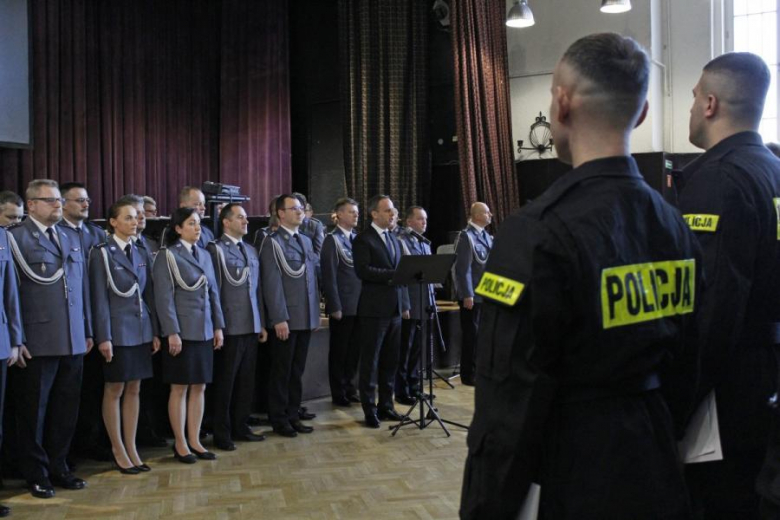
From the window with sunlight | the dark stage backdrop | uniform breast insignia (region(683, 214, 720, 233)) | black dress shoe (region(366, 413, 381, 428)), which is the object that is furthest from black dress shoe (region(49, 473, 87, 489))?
the window with sunlight

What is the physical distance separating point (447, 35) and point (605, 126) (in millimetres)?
8826

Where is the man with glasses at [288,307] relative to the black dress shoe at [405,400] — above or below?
above

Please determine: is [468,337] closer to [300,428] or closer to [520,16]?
[300,428]

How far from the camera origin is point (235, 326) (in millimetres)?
4930

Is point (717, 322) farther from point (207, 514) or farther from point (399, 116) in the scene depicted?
point (399, 116)

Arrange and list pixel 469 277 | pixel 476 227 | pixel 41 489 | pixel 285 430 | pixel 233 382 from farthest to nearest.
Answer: pixel 476 227 < pixel 469 277 < pixel 285 430 < pixel 233 382 < pixel 41 489

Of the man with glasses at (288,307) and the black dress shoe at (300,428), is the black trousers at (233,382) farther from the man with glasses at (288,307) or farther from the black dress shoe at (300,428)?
the black dress shoe at (300,428)

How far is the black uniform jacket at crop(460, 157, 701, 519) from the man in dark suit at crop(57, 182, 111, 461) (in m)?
3.76

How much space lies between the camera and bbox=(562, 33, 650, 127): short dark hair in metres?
1.38

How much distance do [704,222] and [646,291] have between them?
54 centimetres

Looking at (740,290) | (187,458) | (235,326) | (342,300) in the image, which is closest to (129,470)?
(187,458)

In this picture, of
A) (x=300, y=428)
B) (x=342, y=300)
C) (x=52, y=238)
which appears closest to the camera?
(x=52, y=238)

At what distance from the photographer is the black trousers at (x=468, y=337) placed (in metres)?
7.09

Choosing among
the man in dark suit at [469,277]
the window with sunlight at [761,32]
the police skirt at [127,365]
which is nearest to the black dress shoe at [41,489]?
the police skirt at [127,365]
